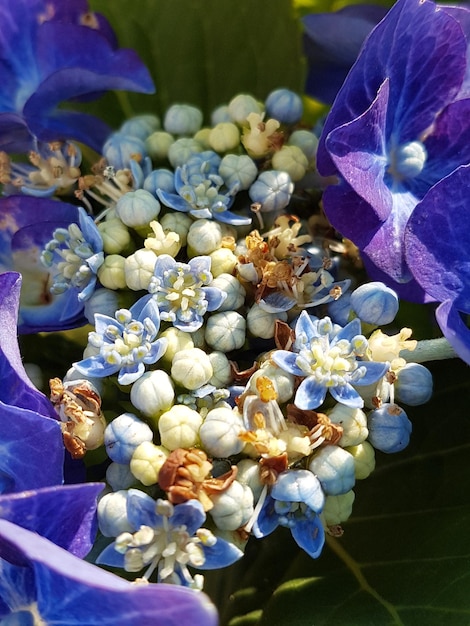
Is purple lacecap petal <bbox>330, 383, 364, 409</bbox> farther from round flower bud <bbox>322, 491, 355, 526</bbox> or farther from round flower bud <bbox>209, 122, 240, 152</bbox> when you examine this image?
round flower bud <bbox>209, 122, 240, 152</bbox>

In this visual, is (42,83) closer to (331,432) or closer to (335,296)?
(335,296)

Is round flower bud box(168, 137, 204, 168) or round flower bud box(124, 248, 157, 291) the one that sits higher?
round flower bud box(168, 137, 204, 168)

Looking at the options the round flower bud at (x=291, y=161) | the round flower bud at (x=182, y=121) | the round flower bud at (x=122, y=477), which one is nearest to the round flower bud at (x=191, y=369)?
the round flower bud at (x=122, y=477)

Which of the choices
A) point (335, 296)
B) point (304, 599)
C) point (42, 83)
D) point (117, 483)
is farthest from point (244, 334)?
point (42, 83)

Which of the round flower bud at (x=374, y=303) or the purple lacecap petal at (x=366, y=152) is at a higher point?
the purple lacecap petal at (x=366, y=152)

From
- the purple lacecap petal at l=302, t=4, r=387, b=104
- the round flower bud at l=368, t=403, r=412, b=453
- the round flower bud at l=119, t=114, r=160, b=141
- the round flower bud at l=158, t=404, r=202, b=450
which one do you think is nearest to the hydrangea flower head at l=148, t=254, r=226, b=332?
the round flower bud at l=158, t=404, r=202, b=450

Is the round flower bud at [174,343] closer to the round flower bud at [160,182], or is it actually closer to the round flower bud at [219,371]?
the round flower bud at [219,371]

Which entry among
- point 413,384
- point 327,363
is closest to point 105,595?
point 327,363
